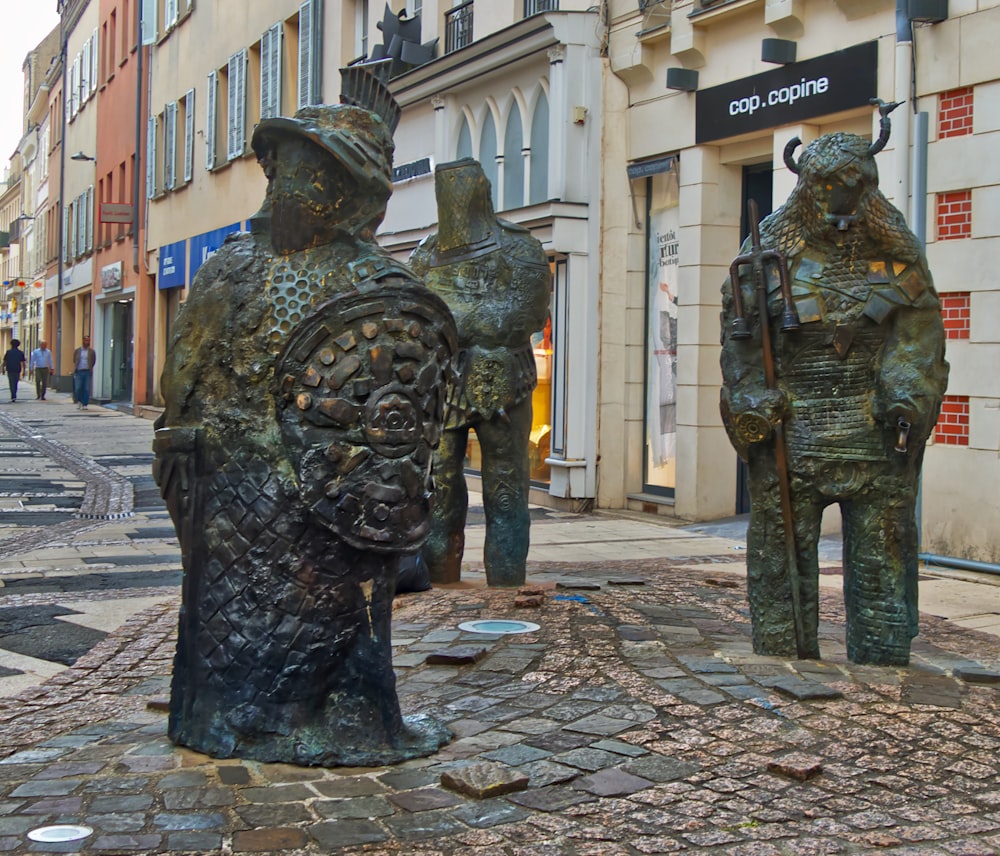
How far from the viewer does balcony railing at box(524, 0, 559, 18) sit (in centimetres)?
1405

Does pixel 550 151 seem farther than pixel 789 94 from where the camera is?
Yes

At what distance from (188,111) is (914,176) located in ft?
71.3

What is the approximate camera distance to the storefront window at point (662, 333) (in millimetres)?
12891

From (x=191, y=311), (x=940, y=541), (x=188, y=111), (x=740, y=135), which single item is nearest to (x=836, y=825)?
(x=191, y=311)

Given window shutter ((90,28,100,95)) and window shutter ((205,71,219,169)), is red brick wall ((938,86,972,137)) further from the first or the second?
window shutter ((90,28,100,95))

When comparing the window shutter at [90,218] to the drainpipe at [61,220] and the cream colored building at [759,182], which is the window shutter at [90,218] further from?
the cream colored building at [759,182]

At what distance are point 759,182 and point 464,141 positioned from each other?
4796mm

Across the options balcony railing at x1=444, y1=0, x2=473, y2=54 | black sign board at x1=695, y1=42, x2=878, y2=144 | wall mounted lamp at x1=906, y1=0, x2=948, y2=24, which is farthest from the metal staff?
balcony railing at x1=444, y1=0, x2=473, y2=54

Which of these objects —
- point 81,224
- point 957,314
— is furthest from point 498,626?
point 81,224

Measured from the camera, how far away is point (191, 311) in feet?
14.7

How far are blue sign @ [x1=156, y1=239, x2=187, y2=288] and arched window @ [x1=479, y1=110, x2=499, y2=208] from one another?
45.7ft

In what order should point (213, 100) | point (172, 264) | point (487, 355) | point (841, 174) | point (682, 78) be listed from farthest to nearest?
point (172, 264)
point (213, 100)
point (682, 78)
point (487, 355)
point (841, 174)

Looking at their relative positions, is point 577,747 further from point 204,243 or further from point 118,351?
point 118,351

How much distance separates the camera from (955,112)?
31.8 feet
